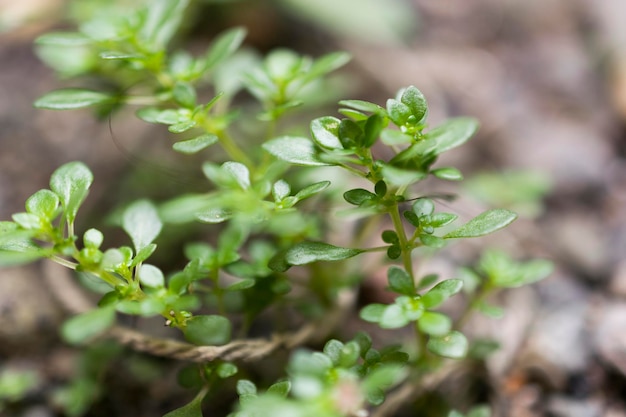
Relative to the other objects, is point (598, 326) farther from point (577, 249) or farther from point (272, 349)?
point (272, 349)

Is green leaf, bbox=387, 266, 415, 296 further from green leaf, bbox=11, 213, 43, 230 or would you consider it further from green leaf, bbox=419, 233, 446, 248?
→ green leaf, bbox=11, 213, 43, 230

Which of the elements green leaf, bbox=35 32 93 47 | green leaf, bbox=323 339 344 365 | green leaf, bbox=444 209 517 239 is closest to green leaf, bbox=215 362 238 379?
green leaf, bbox=323 339 344 365

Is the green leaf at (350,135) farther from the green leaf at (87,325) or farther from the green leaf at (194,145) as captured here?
the green leaf at (87,325)

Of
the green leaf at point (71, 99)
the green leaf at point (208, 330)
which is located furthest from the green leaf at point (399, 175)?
the green leaf at point (71, 99)

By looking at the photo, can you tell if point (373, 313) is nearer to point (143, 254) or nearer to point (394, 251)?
point (394, 251)

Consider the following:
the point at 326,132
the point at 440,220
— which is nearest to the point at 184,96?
the point at 326,132

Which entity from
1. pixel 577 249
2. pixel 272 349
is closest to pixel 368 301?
pixel 272 349
